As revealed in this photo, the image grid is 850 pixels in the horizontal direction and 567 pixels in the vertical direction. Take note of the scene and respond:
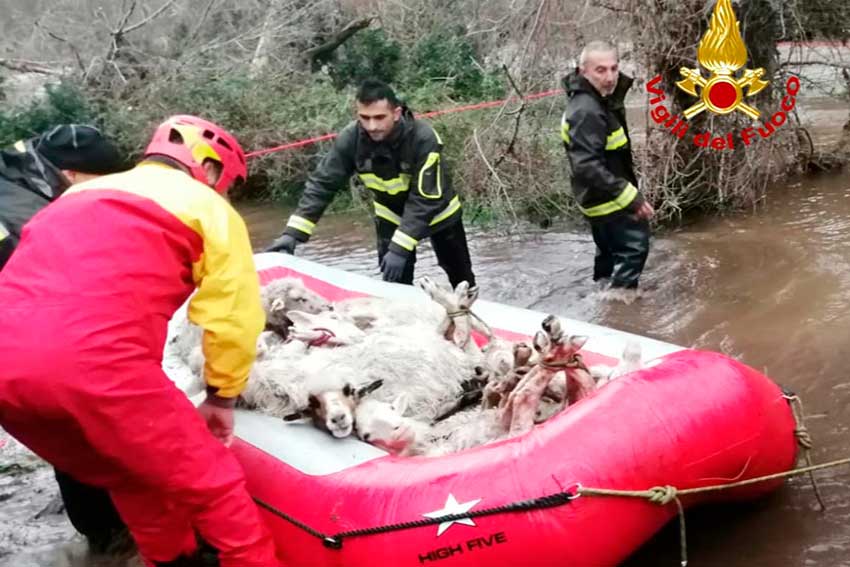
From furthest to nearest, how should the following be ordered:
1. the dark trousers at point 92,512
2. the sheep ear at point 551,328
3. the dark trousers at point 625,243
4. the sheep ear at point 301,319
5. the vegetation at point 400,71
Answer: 1. the vegetation at point 400,71
2. the dark trousers at point 625,243
3. the sheep ear at point 301,319
4. the dark trousers at point 92,512
5. the sheep ear at point 551,328

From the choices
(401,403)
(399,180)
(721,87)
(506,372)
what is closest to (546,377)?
(506,372)

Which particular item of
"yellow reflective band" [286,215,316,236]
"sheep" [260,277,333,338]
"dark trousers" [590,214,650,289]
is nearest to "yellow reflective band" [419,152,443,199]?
"yellow reflective band" [286,215,316,236]

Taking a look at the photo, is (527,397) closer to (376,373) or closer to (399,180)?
(376,373)

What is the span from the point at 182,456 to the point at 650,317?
12.3 ft

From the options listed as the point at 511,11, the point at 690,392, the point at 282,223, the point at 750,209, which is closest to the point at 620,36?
the point at 511,11

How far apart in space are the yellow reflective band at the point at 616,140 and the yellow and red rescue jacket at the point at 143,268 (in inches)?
133

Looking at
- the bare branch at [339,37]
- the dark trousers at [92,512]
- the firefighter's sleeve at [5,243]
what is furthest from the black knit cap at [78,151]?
the bare branch at [339,37]

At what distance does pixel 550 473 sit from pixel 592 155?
3176 millimetres

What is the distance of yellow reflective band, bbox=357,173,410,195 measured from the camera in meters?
5.30

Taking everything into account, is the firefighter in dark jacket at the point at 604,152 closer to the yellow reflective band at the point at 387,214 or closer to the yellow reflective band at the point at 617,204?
the yellow reflective band at the point at 617,204

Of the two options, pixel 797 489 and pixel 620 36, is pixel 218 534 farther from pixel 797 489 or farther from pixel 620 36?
pixel 620 36

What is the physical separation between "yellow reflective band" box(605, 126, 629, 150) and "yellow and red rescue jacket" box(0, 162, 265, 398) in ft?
11.1

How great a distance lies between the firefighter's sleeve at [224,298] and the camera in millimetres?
2664

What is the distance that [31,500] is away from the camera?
173 inches
